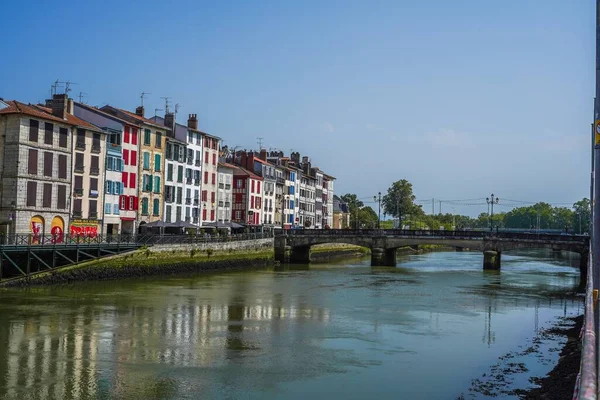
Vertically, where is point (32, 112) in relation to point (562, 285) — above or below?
above

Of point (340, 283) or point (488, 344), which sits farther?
point (340, 283)

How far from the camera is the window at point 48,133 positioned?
49.4 meters

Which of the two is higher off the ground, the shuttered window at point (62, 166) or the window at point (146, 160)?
the window at point (146, 160)

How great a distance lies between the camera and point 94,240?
48938mm

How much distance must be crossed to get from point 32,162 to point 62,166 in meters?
3.27

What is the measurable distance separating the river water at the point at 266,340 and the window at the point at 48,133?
12.7 m

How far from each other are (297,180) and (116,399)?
85.8m

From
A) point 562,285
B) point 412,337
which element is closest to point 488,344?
point 412,337

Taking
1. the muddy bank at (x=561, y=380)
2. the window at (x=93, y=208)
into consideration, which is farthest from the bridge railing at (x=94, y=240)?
the muddy bank at (x=561, y=380)

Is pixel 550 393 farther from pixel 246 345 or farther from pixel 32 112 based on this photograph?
pixel 32 112

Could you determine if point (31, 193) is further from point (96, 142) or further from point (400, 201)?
point (400, 201)

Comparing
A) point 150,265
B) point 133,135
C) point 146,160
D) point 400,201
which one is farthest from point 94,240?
point 400,201

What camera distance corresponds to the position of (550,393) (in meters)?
16.8

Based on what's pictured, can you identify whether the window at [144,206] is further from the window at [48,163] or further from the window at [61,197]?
the window at [48,163]
